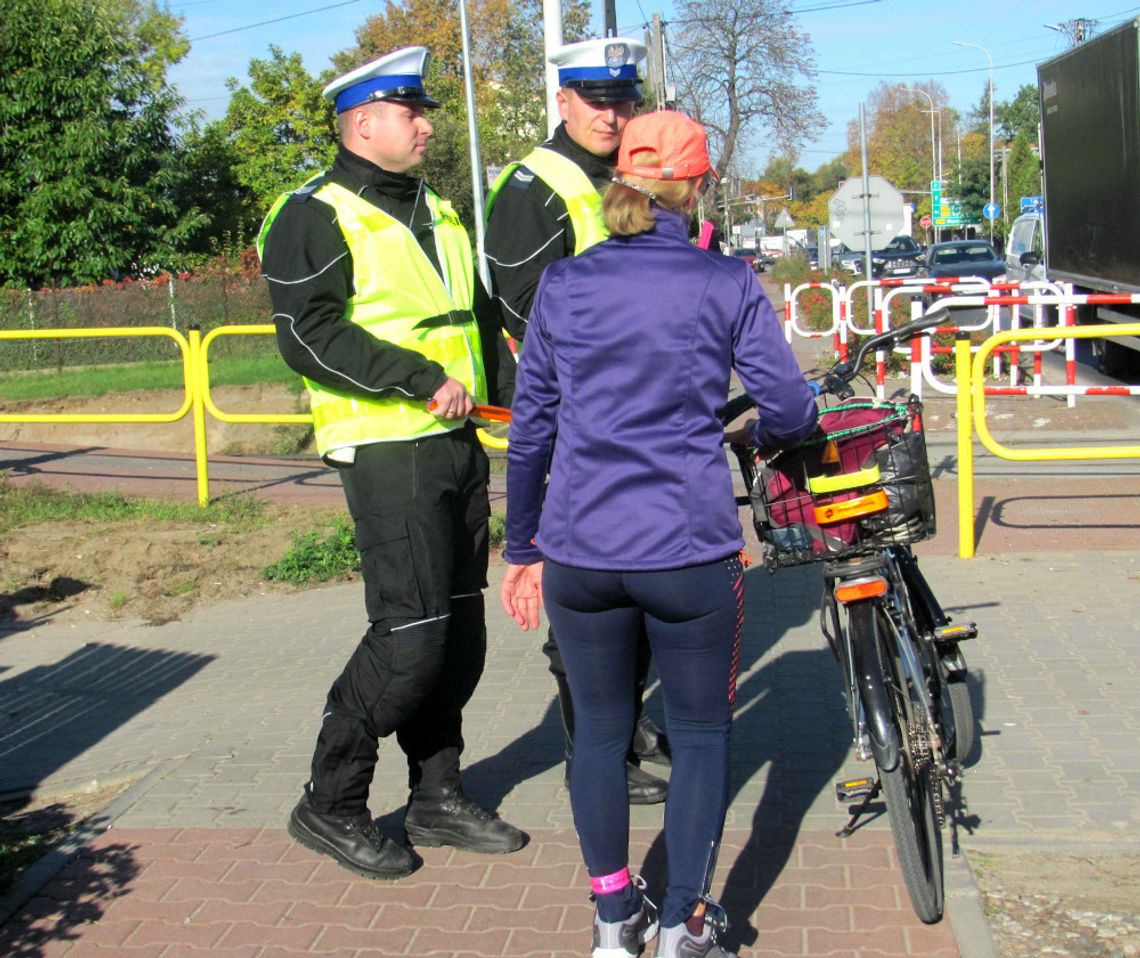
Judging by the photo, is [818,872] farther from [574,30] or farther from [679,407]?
[574,30]

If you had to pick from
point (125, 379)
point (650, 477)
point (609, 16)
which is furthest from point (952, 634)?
point (125, 379)

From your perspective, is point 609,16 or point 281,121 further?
point 281,121

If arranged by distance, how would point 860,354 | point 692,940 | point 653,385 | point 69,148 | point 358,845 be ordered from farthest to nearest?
1. point 69,148
2. point 358,845
3. point 860,354
4. point 692,940
5. point 653,385

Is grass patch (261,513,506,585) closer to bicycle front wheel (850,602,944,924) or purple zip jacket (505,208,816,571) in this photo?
bicycle front wheel (850,602,944,924)

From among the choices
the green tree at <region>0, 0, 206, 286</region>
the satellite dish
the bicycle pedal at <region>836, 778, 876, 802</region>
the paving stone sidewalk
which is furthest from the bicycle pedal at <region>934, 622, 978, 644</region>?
the green tree at <region>0, 0, 206, 286</region>

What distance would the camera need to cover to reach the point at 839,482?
3.45 m

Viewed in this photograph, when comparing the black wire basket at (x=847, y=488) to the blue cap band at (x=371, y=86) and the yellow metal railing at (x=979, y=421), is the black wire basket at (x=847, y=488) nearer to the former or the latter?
the blue cap band at (x=371, y=86)

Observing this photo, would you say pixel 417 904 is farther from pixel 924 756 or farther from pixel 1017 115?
pixel 1017 115

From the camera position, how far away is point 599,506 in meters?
3.05

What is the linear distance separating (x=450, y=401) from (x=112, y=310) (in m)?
19.8

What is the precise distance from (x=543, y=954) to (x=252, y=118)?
39.0m

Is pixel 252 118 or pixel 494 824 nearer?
pixel 494 824

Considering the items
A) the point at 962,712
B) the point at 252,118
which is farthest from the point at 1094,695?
the point at 252,118

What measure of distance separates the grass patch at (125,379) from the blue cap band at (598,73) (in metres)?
12.4
